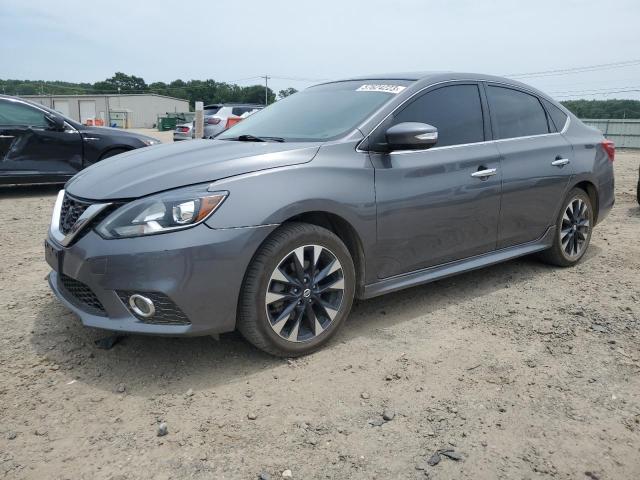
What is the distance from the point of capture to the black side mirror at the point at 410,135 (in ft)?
10.5

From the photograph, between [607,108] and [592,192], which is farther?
[607,108]

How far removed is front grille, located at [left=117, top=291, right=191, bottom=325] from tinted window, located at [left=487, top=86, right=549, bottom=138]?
2751mm

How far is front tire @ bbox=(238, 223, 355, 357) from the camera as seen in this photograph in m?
2.83

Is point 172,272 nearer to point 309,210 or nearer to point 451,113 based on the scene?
point 309,210

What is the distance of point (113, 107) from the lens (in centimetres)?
6750

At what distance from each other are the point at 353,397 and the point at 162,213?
4.30 feet

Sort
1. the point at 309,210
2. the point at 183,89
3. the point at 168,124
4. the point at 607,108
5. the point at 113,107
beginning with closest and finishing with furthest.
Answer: the point at 309,210 → the point at 607,108 → the point at 168,124 → the point at 113,107 → the point at 183,89

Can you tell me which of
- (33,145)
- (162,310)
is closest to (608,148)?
(162,310)

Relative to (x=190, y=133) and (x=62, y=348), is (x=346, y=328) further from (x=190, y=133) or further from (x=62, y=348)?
(x=190, y=133)

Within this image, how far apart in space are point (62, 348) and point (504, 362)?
8.33 ft

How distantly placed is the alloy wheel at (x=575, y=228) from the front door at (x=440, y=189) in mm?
1036

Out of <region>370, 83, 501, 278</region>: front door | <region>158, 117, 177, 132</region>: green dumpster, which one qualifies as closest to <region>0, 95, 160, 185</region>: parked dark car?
<region>370, 83, 501, 278</region>: front door

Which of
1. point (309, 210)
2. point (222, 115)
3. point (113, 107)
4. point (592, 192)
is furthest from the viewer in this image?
point (113, 107)

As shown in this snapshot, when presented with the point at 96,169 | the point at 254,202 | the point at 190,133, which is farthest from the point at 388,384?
the point at 190,133
